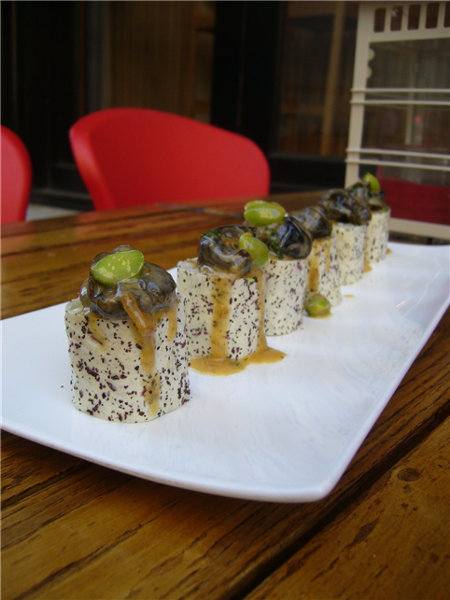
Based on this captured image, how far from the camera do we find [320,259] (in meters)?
1.27

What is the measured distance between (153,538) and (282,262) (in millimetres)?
667

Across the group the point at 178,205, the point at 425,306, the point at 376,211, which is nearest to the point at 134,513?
the point at 425,306

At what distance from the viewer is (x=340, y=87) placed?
4.43 meters

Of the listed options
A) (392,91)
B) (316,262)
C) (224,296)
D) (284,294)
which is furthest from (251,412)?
(392,91)

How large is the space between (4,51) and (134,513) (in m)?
5.74

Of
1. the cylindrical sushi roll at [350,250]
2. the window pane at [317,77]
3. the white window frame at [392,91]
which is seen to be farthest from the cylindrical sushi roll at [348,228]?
the window pane at [317,77]

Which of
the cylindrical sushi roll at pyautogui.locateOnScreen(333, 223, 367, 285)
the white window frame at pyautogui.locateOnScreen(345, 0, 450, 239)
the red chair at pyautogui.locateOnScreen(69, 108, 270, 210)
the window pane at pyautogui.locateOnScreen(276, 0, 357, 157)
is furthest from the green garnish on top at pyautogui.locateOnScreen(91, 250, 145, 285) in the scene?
the window pane at pyautogui.locateOnScreen(276, 0, 357, 157)

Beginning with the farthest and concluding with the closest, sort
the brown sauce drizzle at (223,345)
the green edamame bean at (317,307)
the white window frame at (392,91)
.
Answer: the white window frame at (392,91) < the green edamame bean at (317,307) < the brown sauce drizzle at (223,345)

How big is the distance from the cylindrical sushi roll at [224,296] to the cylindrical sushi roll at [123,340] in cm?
20

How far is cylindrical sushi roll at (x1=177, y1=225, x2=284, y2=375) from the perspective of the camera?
94 cm

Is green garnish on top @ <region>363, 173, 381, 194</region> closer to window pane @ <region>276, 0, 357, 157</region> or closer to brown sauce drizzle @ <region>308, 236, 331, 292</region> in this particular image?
brown sauce drizzle @ <region>308, 236, 331, 292</region>

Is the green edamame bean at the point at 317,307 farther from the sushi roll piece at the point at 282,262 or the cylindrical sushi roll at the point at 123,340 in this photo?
the cylindrical sushi roll at the point at 123,340

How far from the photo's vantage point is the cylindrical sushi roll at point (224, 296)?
0.94 m

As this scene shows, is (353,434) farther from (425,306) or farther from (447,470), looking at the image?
(425,306)
